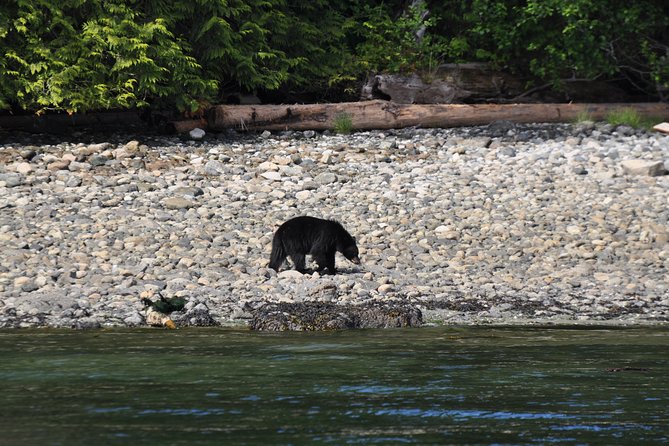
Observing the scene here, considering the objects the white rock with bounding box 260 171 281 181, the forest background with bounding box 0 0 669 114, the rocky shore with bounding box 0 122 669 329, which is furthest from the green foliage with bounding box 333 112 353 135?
the white rock with bounding box 260 171 281 181

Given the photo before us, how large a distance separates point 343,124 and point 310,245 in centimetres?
659

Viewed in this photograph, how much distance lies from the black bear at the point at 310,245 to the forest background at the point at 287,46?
226 inches

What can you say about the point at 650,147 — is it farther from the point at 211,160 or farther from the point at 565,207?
the point at 211,160

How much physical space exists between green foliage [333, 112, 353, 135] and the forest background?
1.12 meters

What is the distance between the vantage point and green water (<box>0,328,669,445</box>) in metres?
5.25

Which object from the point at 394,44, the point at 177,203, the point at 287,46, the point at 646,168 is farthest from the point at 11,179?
the point at 646,168

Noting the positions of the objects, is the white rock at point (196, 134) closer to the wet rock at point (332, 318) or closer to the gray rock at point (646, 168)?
the gray rock at point (646, 168)

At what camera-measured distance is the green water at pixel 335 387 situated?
5.25 metres

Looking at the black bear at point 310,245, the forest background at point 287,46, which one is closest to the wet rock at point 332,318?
the black bear at point 310,245

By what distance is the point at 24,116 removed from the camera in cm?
1700

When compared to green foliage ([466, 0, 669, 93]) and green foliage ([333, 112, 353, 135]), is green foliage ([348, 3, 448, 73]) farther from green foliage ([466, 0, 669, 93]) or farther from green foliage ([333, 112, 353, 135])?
green foliage ([333, 112, 353, 135])

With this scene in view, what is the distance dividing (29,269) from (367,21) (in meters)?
10.4

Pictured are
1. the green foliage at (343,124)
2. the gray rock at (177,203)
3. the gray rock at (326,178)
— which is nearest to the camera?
the gray rock at (177,203)

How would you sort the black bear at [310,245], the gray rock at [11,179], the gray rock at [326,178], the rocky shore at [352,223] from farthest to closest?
1. the gray rock at [326,178]
2. the gray rock at [11,179]
3. the black bear at [310,245]
4. the rocky shore at [352,223]
